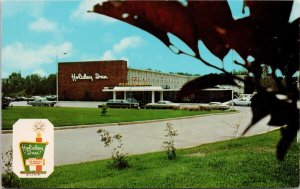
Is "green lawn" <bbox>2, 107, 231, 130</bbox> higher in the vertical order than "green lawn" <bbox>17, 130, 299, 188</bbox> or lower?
higher

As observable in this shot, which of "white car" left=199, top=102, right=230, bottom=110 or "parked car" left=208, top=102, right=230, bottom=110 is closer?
"white car" left=199, top=102, right=230, bottom=110

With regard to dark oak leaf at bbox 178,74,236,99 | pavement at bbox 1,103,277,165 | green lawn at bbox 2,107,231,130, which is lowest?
pavement at bbox 1,103,277,165

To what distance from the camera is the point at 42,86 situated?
7.72m

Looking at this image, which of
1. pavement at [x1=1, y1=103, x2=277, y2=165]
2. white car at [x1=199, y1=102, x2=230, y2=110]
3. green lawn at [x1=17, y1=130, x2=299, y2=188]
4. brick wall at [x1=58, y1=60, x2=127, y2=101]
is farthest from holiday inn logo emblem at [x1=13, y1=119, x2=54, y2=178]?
white car at [x1=199, y1=102, x2=230, y2=110]

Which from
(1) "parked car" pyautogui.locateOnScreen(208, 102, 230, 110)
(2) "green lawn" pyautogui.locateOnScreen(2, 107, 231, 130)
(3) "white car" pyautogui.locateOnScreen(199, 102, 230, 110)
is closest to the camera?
(2) "green lawn" pyautogui.locateOnScreen(2, 107, 231, 130)

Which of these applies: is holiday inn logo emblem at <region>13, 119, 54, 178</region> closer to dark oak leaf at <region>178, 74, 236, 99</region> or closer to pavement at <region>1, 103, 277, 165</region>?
dark oak leaf at <region>178, 74, 236, 99</region>

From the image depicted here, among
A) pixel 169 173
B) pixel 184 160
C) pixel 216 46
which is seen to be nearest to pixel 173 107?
pixel 184 160

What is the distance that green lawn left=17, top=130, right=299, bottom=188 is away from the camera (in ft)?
14.5

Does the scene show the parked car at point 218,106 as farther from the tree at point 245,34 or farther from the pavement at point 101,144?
the tree at point 245,34

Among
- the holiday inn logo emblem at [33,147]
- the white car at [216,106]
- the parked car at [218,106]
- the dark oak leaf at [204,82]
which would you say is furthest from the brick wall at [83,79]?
the parked car at [218,106]

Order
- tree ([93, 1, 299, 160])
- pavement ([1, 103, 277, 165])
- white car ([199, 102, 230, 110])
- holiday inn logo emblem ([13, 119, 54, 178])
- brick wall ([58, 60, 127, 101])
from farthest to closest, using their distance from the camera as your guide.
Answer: white car ([199, 102, 230, 110])
brick wall ([58, 60, 127, 101])
pavement ([1, 103, 277, 165])
holiday inn logo emblem ([13, 119, 54, 178])
tree ([93, 1, 299, 160])

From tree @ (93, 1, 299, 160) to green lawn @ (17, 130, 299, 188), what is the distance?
3.41 m

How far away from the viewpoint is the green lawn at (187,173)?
4426mm

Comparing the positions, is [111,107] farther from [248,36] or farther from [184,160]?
[248,36]
